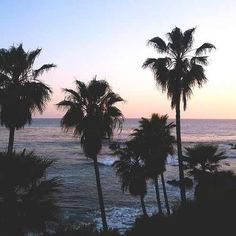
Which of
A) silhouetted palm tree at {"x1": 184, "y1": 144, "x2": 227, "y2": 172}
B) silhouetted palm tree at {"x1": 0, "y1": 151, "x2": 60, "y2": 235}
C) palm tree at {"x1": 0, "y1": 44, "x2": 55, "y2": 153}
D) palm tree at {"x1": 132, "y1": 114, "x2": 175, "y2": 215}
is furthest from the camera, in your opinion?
palm tree at {"x1": 132, "y1": 114, "x2": 175, "y2": 215}

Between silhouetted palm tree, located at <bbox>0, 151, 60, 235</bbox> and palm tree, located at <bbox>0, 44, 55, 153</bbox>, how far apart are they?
21.3ft

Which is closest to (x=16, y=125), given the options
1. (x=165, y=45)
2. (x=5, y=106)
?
(x=5, y=106)

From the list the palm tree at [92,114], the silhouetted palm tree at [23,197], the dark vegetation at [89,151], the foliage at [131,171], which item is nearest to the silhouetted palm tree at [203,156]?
→ the dark vegetation at [89,151]

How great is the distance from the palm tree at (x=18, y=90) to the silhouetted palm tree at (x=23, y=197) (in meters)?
6.49

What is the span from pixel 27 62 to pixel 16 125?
3.36 m

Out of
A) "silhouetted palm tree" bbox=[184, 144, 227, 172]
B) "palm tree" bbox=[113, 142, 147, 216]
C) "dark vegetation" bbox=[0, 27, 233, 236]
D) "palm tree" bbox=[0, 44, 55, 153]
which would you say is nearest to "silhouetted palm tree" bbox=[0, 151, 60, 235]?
"dark vegetation" bbox=[0, 27, 233, 236]

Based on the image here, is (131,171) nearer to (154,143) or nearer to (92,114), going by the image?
(154,143)

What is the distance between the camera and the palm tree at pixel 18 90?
2081cm

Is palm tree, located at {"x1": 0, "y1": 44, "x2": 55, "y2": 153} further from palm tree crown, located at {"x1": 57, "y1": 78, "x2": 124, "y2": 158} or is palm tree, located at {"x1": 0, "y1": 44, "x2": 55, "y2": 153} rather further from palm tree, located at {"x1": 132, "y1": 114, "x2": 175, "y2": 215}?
palm tree, located at {"x1": 132, "y1": 114, "x2": 175, "y2": 215}

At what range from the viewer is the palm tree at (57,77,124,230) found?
21875 mm

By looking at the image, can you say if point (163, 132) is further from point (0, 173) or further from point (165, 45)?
point (0, 173)

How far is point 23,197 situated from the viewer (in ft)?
Result: 47.8

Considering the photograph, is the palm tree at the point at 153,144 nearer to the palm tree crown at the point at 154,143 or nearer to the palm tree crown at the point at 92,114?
the palm tree crown at the point at 154,143

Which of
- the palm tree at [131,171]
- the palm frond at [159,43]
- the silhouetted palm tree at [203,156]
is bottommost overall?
the palm tree at [131,171]
